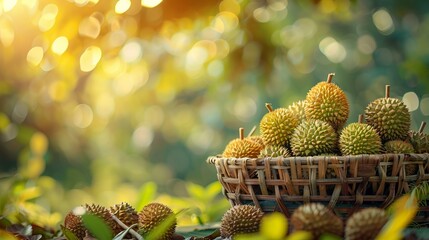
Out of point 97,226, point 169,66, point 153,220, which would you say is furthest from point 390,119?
point 169,66

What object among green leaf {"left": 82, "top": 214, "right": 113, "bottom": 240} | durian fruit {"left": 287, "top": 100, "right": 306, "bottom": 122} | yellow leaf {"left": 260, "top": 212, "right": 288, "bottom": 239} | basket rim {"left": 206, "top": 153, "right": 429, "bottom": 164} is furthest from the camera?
durian fruit {"left": 287, "top": 100, "right": 306, "bottom": 122}

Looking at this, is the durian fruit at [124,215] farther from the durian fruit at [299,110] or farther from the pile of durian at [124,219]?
the durian fruit at [299,110]

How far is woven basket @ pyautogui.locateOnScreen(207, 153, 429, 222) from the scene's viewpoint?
119 centimetres

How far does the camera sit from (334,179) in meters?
1.19

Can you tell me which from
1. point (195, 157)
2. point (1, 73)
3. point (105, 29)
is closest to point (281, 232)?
point (105, 29)

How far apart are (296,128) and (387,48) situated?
3.72 m

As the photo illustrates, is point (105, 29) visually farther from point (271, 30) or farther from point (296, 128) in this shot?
point (296, 128)

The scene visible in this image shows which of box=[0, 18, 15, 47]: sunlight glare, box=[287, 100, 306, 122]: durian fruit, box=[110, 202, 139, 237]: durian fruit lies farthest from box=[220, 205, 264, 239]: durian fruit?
box=[0, 18, 15, 47]: sunlight glare

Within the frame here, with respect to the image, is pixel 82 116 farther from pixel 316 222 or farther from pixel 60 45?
pixel 316 222

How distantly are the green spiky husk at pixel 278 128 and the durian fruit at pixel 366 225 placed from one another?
0.40 meters

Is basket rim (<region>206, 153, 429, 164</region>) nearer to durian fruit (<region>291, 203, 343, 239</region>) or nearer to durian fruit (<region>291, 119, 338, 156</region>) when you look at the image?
durian fruit (<region>291, 119, 338, 156</region>)

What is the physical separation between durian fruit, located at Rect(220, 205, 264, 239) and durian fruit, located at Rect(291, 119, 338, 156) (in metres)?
0.19

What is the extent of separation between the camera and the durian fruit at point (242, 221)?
1.12 meters

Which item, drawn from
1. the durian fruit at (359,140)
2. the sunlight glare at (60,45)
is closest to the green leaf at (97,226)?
the durian fruit at (359,140)
